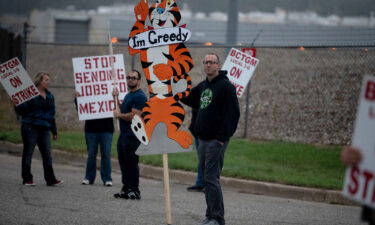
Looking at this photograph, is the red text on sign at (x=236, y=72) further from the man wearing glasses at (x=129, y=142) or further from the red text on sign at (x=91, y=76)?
the man wearing glasses at (x=129, y=142)

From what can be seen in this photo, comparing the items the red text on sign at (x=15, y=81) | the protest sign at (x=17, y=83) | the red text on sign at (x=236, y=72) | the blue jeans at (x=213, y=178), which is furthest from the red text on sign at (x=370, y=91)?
the red text on sign at (x=236, y=72)

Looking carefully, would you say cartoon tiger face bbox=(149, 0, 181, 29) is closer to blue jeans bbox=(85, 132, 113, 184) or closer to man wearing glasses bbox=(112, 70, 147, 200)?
man wearing glasses bbox=(112, 70, 147, 200)

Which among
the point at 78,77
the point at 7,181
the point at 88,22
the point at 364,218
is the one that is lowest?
the point at 7,181

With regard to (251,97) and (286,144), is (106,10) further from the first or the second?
(286,144)

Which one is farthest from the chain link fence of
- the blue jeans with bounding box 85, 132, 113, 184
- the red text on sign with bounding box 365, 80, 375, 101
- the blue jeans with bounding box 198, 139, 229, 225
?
the red text on sign with bounding box 365, 80, 375, 101

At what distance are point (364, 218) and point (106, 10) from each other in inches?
1571

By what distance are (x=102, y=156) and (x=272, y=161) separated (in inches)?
146

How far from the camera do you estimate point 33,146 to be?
1106 cm

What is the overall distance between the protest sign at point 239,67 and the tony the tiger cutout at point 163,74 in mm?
4210

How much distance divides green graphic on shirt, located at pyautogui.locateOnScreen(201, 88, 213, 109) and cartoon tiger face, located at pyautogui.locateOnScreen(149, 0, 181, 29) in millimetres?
966

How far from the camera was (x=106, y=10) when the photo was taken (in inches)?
1714

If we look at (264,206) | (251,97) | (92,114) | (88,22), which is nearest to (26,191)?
(92,114)

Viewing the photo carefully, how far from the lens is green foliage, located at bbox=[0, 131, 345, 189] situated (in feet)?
38.8

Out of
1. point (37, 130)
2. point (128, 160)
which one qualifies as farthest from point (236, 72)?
point (37, 130)
